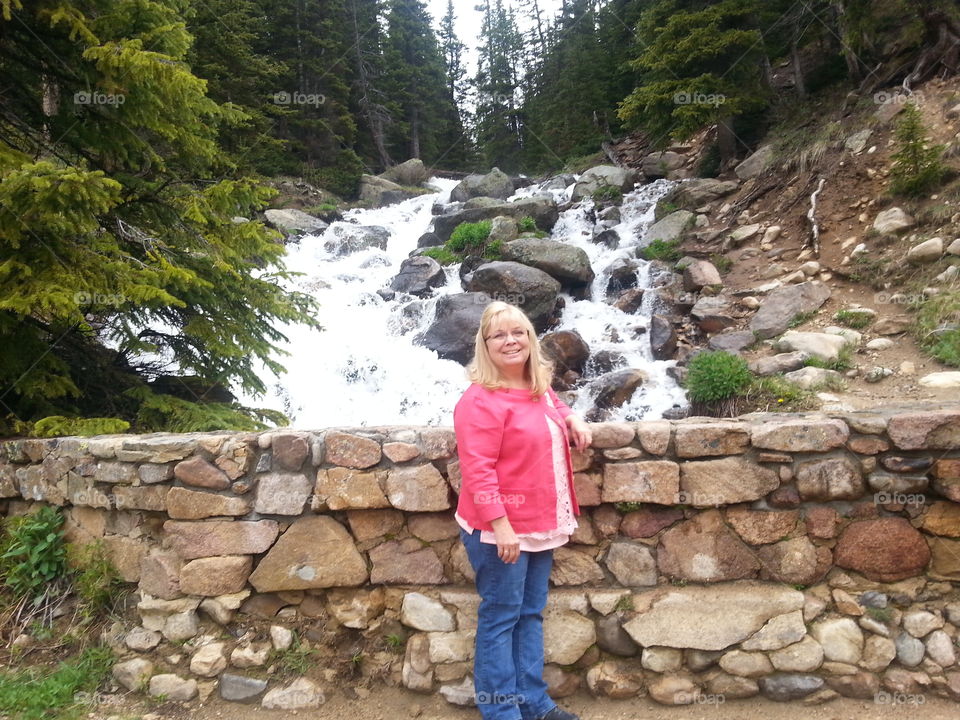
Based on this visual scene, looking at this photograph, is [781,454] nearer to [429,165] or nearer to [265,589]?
[265,589]

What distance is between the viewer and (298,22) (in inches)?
904

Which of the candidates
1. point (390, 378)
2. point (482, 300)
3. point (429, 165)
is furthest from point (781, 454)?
point (429, 165)

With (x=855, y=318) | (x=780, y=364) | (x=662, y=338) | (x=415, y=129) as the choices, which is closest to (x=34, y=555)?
(x=780, y=364)

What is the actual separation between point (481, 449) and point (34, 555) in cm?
288

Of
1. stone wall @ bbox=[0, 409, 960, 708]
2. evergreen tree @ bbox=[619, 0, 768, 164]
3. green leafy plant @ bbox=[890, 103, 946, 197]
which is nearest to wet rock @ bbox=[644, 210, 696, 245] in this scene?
evergreen tree @ bbox=[619, 0, 768, 164]

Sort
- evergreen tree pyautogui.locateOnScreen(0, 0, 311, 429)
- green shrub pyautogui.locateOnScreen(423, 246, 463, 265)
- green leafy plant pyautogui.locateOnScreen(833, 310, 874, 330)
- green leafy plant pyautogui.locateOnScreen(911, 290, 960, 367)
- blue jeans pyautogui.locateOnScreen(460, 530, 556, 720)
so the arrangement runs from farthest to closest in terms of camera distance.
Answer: green shrub pyautogui.locateOnScreen(423, 246, 463, 265), green leafy plant pyautogui.locateOnScreen(833, 310, 874, 330), green leafy plant pyautogui.locateOnScreen(911, 290, 960, 367), evergreen tree pyautogui.locateOnScreen(0, 0, 311, 429), blue jeans pyautogui.locateOnScreen(460, 530, 556, 720)

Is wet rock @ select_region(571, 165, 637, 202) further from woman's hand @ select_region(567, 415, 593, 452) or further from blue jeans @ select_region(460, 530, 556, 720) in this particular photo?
blue jeans @ select_region(460, 530, 556, 720)

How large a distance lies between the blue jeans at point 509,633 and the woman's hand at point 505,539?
12 centimetres

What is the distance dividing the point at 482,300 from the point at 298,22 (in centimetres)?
1997

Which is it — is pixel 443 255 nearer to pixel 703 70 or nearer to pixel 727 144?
pixel 703 70

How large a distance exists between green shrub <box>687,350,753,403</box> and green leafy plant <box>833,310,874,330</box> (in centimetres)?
157

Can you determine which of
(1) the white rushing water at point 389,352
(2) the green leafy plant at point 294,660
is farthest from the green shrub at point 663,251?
(2) the green leafy plant at point 294,660

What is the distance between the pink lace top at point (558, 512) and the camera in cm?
228

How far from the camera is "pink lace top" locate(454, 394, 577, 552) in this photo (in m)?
2.28
